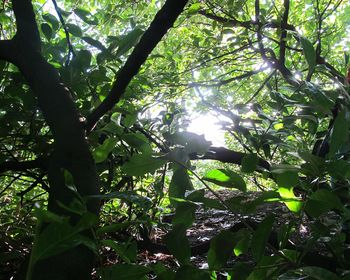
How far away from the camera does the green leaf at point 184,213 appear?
0.51 meters

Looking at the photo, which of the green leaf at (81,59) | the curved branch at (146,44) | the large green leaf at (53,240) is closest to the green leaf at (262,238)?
the large green leaf at (53,240)

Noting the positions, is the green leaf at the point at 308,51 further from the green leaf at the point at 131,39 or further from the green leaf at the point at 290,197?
the green leaf at the point at 131,39

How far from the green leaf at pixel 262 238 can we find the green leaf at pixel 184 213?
0.31ft

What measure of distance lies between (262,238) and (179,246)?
0.40 feet

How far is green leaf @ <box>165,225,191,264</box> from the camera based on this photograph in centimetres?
52

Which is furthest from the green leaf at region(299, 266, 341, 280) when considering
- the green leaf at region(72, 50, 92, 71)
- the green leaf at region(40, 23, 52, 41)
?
the green leaf at region(40, 23, 52, 41)

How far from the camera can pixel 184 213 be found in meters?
0.52

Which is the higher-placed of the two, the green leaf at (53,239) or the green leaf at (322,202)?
the green leaf at (322,202)

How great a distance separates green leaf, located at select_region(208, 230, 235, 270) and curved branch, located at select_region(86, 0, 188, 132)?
41 centimetres

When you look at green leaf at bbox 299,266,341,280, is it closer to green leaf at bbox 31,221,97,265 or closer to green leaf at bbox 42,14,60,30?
green leaf at bbox 31,221,97,265

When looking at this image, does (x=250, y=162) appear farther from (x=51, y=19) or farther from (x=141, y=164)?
(x=51, y=19)

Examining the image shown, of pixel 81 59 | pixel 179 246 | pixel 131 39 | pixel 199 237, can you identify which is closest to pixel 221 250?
pixel 179 246

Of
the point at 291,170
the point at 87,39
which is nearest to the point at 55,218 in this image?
the point at 291,170

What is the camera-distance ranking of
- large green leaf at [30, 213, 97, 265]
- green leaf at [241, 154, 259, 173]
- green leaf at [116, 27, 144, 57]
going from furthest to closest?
A: 1. green leaf at [116, 27, 144, 57]
2. green leaf at [241, 154, 259, 173]
3. large green leaf at [30, 213, 97, 265]
